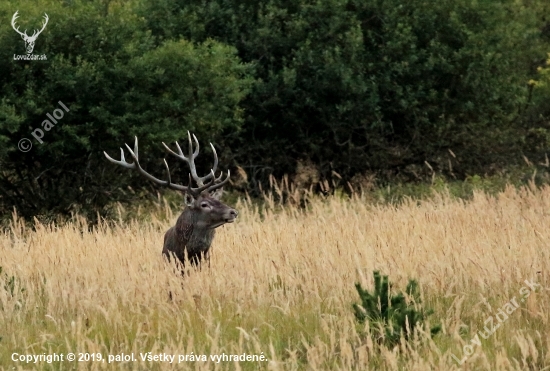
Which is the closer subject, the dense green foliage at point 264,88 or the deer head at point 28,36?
the deer head at point 28,36

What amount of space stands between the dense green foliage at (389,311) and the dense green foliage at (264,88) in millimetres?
8675

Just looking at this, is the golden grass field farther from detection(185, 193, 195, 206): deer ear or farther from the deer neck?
detection(185, 193, 195, 206): deer ear

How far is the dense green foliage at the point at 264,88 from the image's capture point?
1501 centimetres

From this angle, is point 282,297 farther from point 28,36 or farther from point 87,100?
point 28,36

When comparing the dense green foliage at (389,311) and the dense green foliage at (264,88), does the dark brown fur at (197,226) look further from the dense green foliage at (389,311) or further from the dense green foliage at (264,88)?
the dense green foliage at (264,88)

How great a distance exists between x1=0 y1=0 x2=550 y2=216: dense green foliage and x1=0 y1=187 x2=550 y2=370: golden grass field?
16.2ft

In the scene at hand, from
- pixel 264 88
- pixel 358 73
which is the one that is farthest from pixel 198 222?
pixel 358 73

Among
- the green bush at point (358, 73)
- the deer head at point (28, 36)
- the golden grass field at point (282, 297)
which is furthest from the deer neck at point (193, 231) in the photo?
the green bush at point (358, 73)

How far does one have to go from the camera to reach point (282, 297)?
7.22 meters

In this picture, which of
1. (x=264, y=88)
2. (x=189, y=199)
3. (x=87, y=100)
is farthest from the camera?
(x=264, y=88)

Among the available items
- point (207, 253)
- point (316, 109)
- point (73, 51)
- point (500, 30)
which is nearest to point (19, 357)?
point (207, 253)

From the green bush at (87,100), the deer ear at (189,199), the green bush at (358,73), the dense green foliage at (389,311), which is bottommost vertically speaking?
the dense green foliage at (389,311)

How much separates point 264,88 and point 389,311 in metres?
12.3

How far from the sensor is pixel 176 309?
23.4 ft
